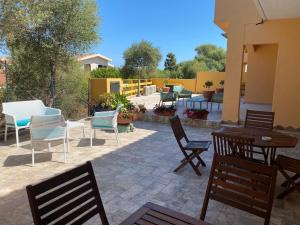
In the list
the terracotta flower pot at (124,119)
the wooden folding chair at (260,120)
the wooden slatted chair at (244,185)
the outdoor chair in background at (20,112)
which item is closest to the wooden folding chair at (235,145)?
the wooden slatted chair at (244,185)

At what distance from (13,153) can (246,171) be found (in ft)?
13.7

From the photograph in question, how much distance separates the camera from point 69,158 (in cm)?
418

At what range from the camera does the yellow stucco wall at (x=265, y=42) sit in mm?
5879

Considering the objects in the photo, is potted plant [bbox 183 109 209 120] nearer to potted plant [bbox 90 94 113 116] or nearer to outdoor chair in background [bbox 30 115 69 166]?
potted plant [bbox 90 94 113 116]

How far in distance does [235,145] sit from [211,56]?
33279mm

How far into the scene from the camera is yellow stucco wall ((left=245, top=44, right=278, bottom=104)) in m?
9.32

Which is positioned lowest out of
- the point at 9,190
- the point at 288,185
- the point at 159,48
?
the point at 9,190

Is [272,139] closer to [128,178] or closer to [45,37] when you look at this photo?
[128,178]

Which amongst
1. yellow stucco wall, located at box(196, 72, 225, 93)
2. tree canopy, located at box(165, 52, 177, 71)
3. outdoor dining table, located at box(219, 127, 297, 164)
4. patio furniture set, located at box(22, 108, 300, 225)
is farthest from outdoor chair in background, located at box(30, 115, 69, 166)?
tree canopy, located at box(165, 52, 177, 71)

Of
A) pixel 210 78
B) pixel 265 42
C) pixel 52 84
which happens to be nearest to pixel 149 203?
pixel 265 42

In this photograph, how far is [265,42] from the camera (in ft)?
19.9

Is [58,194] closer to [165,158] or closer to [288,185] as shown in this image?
[288,185]

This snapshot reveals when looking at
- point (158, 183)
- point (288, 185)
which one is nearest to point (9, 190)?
point (158, 183)

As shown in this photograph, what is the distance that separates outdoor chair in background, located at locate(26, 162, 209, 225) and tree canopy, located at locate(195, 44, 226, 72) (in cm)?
2972
